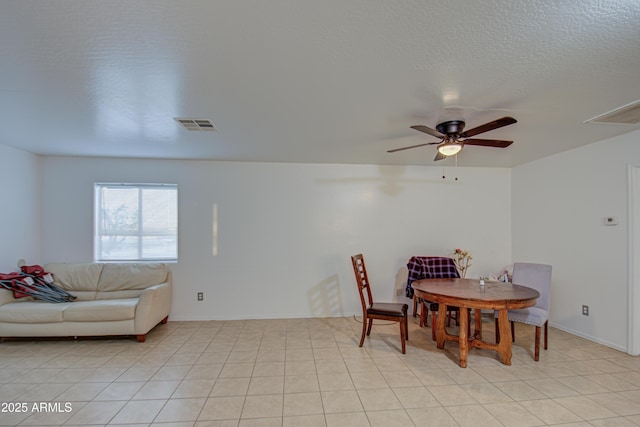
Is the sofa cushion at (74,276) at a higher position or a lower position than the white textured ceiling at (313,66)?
lower

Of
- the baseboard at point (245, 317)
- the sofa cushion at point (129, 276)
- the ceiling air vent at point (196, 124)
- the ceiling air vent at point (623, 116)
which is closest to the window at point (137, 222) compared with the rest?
the sofa cushion at point (129, 276)

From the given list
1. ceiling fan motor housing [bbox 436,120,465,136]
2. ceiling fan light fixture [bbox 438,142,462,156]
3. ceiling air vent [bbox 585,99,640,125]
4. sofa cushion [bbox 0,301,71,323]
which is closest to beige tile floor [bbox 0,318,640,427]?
sofa cushion [bbox 0,301,71,323]

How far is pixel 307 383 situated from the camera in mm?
2482

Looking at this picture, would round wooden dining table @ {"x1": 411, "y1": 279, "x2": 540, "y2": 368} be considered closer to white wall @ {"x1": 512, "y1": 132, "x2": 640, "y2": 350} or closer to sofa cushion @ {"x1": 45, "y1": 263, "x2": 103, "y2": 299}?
white wall @ {"x1": 512, "y1": 132, "x2": 640, "y2": 350}

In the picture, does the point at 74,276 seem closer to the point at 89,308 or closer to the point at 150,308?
the point at 89,308

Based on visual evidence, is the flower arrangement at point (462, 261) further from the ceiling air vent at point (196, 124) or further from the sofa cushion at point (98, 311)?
the sofa cushion at point (98, 311)

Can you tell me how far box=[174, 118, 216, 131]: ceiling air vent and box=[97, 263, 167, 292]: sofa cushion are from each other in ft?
6.87

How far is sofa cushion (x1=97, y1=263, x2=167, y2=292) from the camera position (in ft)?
12.4

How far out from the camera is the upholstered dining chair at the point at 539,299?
2945mm

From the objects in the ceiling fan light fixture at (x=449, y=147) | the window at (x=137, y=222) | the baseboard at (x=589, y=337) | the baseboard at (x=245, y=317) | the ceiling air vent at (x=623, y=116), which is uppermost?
the ceiling air vent at (x=623, y=116)

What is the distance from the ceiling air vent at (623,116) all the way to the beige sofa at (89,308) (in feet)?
15.9

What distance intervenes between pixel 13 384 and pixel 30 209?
2394 millimetres

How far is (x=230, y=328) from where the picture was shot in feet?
12.7

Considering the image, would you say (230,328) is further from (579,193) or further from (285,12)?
(579,193)
